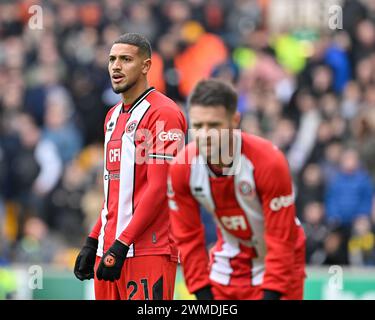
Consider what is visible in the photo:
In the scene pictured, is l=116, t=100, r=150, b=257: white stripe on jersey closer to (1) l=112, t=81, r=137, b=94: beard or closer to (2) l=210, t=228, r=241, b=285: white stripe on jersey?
(1) l=112, t=81, r=137, b=94: beard

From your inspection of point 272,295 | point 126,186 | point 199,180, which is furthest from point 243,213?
point 126,186

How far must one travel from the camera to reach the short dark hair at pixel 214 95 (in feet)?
21.4

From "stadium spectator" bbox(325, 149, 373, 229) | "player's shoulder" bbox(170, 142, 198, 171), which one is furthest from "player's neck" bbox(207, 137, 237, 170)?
"stadium spectator" bbox(325, 149, 373, 229)

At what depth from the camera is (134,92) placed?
25.5ft

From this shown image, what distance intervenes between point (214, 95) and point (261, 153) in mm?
468

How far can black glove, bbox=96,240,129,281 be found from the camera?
7.30 meters

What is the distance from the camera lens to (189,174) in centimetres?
678

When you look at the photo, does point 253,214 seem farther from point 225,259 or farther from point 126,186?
point 126,186

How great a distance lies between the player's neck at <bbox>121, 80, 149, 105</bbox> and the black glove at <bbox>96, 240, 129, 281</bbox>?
108cm

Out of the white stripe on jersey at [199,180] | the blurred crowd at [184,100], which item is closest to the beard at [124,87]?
the white stripe on jersey at [199,180]

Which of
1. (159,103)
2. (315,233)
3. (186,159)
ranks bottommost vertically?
(315,233)

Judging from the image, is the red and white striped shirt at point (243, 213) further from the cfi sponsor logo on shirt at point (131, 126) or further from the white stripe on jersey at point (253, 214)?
the cfi sponsor logo on shirt at point (131, 126)

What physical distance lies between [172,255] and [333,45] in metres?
8.21
